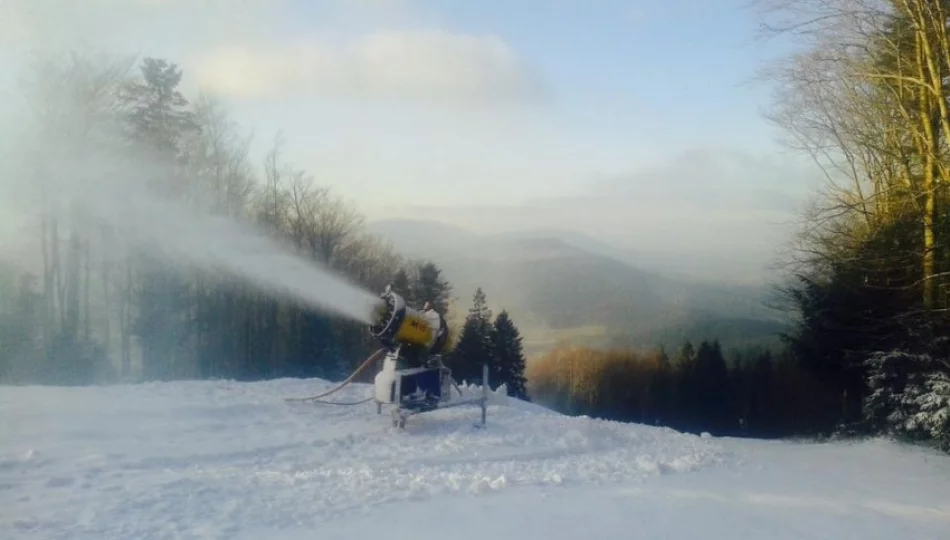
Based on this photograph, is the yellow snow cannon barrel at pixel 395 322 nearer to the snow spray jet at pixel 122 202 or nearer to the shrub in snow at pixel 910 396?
the snow spray jet at pixel 122 202

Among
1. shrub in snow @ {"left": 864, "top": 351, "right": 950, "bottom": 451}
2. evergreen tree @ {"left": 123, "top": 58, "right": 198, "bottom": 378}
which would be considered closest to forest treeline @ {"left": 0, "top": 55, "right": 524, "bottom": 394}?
evergreen tree @ {"left": 123, "top": 58, "right": 198, "bottom": 378}

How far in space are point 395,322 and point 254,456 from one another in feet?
10.6

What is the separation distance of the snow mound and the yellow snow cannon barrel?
1481 millimetres

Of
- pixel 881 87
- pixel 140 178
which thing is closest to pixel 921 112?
pixel 881 87

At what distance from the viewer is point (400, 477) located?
29.8 feet

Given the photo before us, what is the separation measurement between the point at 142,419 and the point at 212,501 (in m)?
4.76

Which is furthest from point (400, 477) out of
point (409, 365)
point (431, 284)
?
point (431, 284)

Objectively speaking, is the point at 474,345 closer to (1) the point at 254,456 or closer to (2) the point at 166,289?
(2) the point at 166,289

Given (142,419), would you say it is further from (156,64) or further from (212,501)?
(156,64)

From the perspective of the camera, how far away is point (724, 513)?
8.16 m

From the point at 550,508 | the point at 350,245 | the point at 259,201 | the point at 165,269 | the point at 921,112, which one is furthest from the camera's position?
the point at 350,245

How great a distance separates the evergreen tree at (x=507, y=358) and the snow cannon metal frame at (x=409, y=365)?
20621 millimetres

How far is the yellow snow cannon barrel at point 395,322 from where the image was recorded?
12508 mm

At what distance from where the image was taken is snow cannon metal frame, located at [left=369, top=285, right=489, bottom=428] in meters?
12.6
